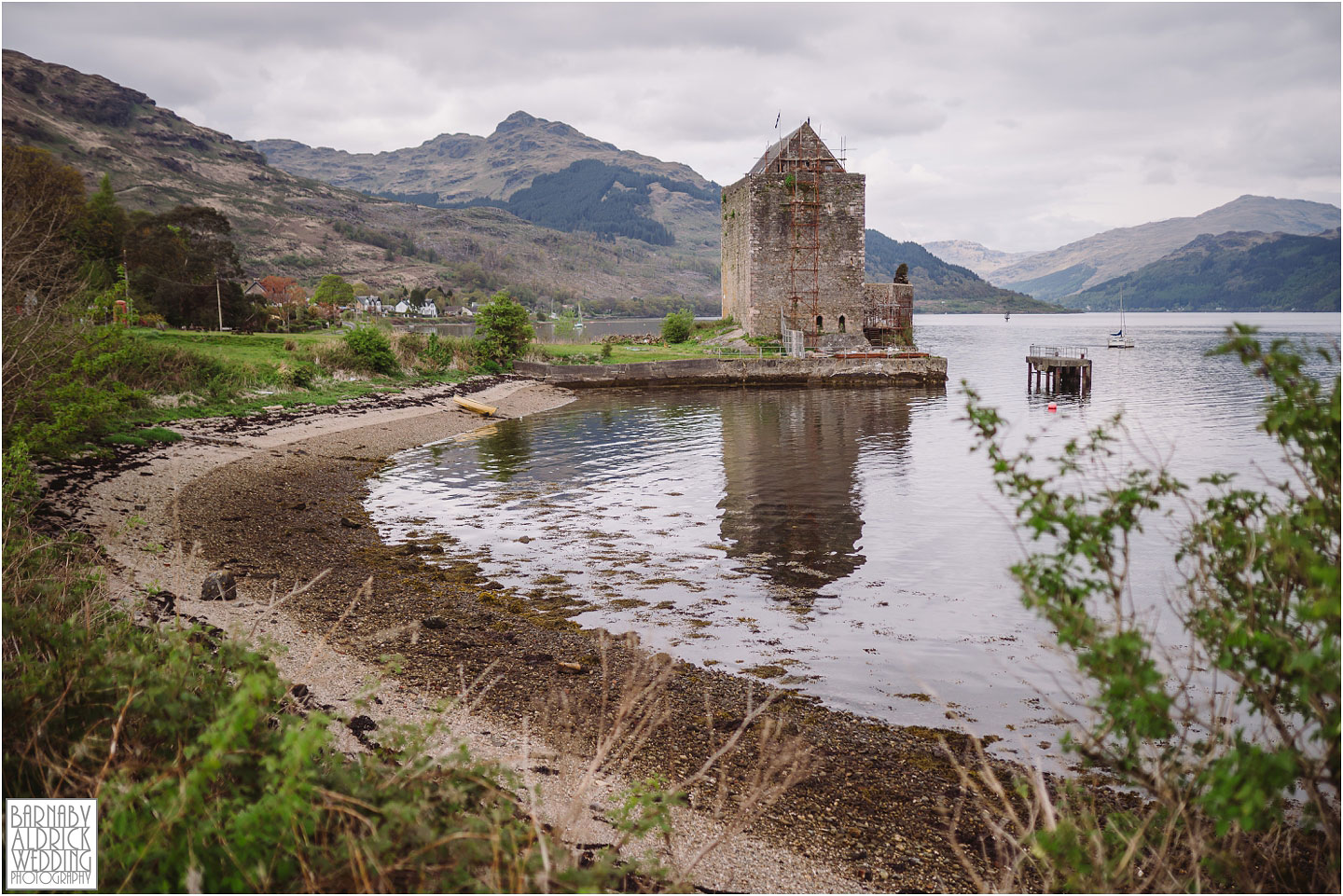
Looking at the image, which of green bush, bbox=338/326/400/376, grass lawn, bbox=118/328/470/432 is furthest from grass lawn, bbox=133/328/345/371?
green bush, bbox=338/326/400/376

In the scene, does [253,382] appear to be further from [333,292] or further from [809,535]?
[333,292]

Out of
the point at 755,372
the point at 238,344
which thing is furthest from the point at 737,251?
the point at 238,344

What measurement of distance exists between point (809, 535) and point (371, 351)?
27565mm

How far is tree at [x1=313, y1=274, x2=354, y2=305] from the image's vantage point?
3616 inches

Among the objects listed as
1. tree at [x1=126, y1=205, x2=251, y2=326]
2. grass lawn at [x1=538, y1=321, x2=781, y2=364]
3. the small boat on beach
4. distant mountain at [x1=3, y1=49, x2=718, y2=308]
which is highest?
distant mountain at [x1=3, y1=49, x2=718, y2=308]

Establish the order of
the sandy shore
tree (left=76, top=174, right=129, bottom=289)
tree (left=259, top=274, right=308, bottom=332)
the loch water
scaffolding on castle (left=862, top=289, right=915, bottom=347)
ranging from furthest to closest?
1. tree (left=259, top=274, right=308, bottom=332)
2. scaffolding on castle (left=862, top=289, right=915, bottom=347)
3. tree (left=76, top=174, right=129, bottom=289)
4. the loch water
5. the sandy shore

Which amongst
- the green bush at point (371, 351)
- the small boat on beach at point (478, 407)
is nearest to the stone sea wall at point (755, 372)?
the green bush at point (371, 351)

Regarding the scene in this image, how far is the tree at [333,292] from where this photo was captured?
91.8m

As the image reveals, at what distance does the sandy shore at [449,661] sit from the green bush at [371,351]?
1849cm

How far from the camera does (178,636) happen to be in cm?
464

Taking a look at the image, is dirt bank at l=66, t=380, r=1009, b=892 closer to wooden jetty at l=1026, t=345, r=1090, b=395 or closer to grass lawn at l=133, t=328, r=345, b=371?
grass lawn at l=133, t=328, r=345, b=371

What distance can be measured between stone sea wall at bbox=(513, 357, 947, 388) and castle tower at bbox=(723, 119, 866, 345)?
18.4 feet

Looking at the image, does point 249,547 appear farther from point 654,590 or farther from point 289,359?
point 289,359

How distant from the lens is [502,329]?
4800 centimetres
